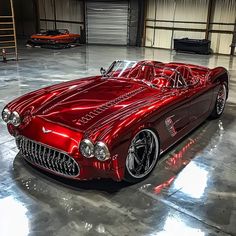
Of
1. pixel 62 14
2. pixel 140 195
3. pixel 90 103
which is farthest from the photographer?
pixel 62 14

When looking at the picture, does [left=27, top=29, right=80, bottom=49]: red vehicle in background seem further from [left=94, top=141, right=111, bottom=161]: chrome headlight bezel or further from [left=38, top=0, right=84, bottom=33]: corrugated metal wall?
[left=94, top=141, right=111, bottom=161]: chrome headlight bezel

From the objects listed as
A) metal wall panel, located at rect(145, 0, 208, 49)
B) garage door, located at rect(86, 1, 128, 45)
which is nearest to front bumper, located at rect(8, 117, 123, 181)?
metal wall panel, located at rect(145, 0, 208, 49)

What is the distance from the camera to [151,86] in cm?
375

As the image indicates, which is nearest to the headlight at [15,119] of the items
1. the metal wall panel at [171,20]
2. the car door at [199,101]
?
the car door at [199,101]

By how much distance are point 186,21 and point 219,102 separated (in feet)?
36.0

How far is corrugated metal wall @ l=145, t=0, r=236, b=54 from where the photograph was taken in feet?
45.4

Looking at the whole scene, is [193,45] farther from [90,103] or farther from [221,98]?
[90,103]

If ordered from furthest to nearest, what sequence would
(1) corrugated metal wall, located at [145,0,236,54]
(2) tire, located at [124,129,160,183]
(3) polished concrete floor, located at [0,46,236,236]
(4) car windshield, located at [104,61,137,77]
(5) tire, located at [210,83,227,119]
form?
(1) corrugated metal wall, located at [145,0,236,54] → (5) tire, located at [210,83,227,119] → (4) car windshield, located at [104,61,137,77] → (2) tire, located at [124,129,160,183] → (3) polished concrete floor, located at [0,46,236,236]

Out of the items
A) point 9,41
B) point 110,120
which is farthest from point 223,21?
point 110,120

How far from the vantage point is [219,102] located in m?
5.04

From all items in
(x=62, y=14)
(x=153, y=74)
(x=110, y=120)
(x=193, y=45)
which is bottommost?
(x=193, y=45)

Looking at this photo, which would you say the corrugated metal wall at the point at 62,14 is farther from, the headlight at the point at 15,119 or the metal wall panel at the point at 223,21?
the headlight at the point at 15,119

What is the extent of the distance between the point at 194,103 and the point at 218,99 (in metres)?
1.27

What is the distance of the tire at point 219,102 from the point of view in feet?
→ 16.2
